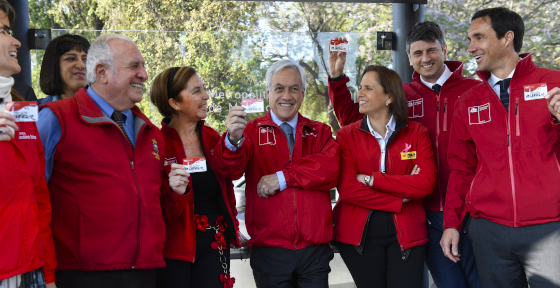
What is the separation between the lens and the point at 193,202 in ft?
9.74

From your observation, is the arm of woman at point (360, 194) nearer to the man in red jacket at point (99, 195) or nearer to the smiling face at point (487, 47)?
the smiling face at point (487, 47)

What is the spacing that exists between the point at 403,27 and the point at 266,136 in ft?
6.92

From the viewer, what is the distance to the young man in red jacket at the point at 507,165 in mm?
2752

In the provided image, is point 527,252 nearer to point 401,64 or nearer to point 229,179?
point 229,179

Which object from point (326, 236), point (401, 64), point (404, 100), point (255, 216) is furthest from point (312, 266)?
point (401, 64)

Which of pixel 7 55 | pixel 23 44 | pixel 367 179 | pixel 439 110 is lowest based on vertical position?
pixel 367 179

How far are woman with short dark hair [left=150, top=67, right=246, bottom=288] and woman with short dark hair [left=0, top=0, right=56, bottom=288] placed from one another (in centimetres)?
82

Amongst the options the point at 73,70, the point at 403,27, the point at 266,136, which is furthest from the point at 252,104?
the point at 403,27

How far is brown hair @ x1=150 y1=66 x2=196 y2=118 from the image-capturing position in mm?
3141

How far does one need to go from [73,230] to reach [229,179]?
1.17 m

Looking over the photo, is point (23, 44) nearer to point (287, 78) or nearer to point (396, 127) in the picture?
point (287, 78)

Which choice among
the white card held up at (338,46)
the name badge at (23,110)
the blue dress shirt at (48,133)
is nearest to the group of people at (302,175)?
the blue dress shirt at (48,133)

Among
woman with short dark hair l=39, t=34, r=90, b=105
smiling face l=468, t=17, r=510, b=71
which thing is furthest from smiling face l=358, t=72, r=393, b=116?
woman with short dark hair l=39, t=34, r=90, b=105

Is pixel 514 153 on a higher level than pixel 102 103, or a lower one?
lower
